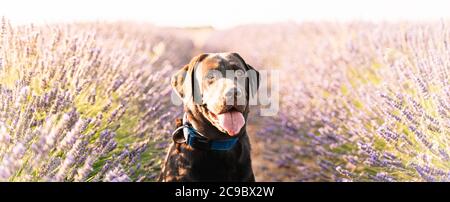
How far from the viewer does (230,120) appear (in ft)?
8.69

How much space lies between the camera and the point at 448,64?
3.11 meters

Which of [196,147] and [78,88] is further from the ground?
[78,88]

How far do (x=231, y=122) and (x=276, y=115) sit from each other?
7.47 ft

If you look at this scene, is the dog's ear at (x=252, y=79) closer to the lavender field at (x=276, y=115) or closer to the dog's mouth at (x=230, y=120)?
the dog's mouth at (x=230, y=120)

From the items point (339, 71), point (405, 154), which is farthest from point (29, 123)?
point (339, 71)

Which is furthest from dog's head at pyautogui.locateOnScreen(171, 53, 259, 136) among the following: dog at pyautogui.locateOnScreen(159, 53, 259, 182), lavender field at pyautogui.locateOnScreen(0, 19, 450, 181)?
lavender field at pyautogui.locateOnScreen(0, 19, 450, 181)

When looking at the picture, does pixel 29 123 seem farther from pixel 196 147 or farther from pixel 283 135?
pixel 283 135

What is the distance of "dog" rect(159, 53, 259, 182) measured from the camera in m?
2.66

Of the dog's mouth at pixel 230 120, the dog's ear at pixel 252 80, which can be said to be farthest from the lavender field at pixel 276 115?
the dog's ear at pixel 252 80

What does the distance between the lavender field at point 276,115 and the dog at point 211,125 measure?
342mm

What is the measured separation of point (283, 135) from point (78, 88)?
7.60 feet

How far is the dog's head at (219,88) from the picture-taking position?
2.64 metres

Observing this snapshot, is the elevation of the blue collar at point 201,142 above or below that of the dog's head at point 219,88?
below
